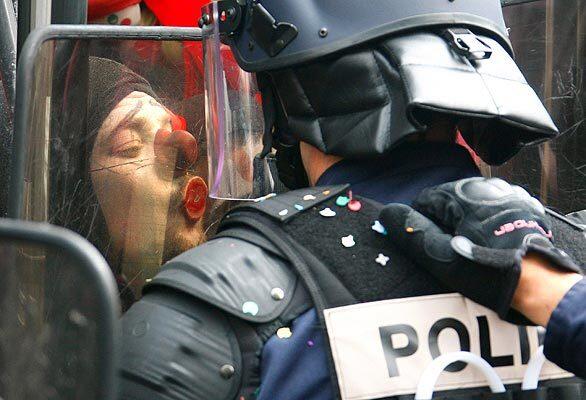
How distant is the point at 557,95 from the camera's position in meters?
2.86

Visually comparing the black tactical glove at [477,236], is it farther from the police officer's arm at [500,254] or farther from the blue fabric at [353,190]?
the blue fabric at [353,190]

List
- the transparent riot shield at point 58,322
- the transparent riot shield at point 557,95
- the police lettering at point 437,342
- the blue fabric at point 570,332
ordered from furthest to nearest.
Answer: the transparent riot shield at point 557,95 < the police lettering at point 437,342 < the blue fabric at point 570,332 < the transparent riot shield at point 58,322

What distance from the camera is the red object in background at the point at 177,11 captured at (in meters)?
3.10

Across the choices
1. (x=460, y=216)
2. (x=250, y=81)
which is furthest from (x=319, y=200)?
(x=250, y=81)

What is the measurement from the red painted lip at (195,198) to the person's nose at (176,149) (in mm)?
39

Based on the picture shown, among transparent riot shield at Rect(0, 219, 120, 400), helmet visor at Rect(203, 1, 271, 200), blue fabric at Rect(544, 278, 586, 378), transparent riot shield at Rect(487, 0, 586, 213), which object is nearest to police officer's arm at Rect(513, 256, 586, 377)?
blue fabric at Rect(544, 278, 586, 378)

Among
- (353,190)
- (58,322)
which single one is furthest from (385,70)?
(58,322)

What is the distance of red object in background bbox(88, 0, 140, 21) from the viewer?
10.1 ft

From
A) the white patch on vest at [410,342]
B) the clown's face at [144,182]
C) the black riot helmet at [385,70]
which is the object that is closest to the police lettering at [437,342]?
the white patch on vest at [410,342]

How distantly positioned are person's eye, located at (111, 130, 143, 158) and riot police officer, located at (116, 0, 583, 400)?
403 millimetres

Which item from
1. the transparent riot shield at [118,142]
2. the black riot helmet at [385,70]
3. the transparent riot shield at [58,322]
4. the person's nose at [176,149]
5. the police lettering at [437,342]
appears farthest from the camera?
the person's nose at [176,149]

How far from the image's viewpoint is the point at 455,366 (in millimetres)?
1581

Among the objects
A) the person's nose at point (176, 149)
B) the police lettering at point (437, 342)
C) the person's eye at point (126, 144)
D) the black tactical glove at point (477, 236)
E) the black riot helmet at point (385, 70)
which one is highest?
the black riot helmet at point (385, 70)

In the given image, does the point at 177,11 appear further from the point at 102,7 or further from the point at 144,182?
the point at 144,182
